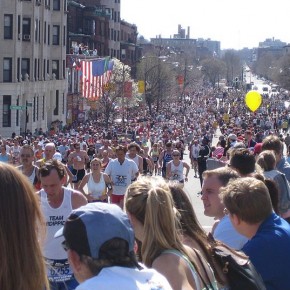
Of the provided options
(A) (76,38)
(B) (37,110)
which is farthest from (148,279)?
(A) (76,38)

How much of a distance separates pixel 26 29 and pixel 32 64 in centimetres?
234

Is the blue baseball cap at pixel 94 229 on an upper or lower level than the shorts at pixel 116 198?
upper

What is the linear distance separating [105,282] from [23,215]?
1.34 ft

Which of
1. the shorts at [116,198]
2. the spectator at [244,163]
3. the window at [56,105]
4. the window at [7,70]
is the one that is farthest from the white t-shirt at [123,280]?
the window at [56,105]

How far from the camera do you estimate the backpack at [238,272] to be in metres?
4.42

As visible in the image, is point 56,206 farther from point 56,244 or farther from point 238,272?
point 238,272

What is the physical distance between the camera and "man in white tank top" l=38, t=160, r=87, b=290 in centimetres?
771

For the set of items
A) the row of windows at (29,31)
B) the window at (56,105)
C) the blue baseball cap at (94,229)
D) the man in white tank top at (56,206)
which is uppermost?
the row of windows at (29,31)

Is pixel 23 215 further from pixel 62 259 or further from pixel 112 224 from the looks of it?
pixel 62 259

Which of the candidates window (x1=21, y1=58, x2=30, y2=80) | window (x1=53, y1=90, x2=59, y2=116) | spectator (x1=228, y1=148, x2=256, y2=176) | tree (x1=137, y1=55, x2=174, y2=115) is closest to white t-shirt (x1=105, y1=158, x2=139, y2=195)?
spectator (x1=228, y1=148, x2=256, y2=176)

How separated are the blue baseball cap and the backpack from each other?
1.16 meters

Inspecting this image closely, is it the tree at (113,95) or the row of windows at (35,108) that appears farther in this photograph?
the tree at (113,95)

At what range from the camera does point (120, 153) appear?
15664 mm

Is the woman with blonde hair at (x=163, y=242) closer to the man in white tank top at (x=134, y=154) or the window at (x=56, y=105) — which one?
the man in white tank top at (x=134, y=154)
